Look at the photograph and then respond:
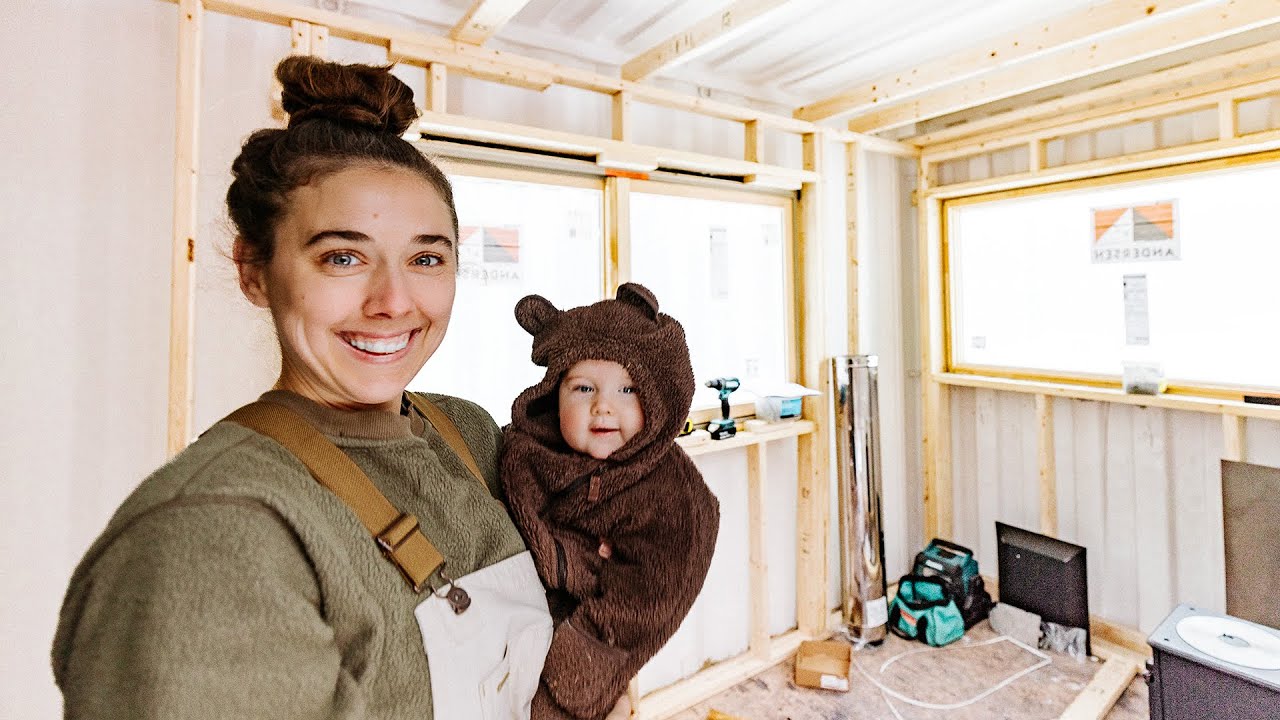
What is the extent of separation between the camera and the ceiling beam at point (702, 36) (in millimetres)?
2002

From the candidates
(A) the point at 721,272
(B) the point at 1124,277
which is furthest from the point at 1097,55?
(A) the point at 721,272

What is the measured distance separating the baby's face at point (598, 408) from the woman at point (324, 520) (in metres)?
0.36

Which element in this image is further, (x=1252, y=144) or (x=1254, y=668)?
(x=1252, y=144)

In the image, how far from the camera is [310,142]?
762mm

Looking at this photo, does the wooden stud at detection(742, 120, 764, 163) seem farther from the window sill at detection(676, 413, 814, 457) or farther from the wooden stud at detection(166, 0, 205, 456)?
the wooden stud at detection(166, 0, 205, 456)

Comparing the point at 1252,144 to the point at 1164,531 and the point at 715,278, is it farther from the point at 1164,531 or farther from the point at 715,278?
the point at 715,278

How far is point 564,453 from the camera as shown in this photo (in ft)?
4.13

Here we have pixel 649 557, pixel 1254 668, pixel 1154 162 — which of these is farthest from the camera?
pixel 1154 162

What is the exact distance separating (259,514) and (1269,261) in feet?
12.3

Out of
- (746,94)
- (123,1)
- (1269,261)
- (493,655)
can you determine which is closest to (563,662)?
(493,655)

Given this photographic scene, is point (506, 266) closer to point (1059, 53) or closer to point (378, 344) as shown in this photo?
point (378, 344)

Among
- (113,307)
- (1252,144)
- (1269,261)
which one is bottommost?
(113,307)

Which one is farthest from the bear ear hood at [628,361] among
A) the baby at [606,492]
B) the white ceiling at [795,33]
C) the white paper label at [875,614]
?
the white paper label at [875,614]

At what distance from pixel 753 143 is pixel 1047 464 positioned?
2413 mm
